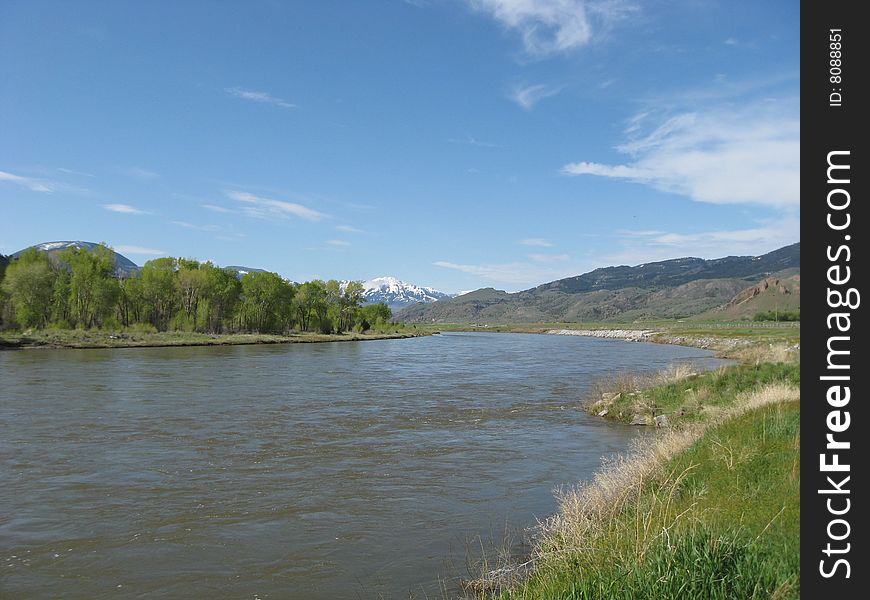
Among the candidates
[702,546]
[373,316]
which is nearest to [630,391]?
[702,546]

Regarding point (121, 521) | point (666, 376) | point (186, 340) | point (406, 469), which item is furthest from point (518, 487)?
point (186, 340)

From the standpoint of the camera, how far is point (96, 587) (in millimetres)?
8703

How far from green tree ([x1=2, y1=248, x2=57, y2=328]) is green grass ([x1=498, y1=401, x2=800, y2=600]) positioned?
8433cm

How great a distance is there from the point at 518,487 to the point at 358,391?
18.6 m

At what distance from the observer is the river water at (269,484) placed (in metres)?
9.27

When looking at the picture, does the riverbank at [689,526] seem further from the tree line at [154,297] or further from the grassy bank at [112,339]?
the tree line at [154,297]

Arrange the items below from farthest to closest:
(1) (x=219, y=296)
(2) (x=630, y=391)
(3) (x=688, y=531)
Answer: (1) (x=219, y=296) < (2) (x=630, y=391) < (3) (x=688, y=531)

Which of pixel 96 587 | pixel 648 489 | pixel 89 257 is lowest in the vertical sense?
pixel 96 587

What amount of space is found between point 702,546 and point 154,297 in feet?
308

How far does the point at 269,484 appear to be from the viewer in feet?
46.3

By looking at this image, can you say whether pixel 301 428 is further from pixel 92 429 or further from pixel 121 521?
pixel 121 521

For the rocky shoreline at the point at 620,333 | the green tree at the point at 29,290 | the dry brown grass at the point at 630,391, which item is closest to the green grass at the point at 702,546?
the dry brown grass at the point at 630,391

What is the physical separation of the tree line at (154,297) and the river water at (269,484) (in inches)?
2165

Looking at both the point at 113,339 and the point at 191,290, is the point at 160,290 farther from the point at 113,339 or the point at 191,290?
the point at 113,339
